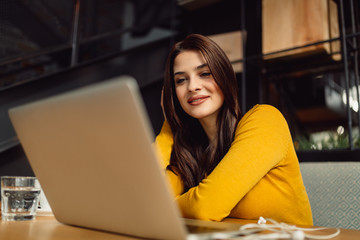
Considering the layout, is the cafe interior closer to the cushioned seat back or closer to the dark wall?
the dark wall

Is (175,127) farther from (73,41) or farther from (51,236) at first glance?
(73,41)

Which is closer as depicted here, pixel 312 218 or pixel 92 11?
pixel 312 218

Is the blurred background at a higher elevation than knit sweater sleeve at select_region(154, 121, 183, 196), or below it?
higher

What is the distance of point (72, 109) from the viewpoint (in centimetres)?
45

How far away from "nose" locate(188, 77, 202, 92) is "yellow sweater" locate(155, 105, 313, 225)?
287 mm

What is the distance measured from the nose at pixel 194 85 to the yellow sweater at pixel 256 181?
287 millimetres

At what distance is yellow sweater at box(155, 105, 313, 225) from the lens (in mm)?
860

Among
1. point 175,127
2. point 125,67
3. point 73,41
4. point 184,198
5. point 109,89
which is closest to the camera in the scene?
point 109,89

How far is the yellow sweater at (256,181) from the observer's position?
33.9 inches

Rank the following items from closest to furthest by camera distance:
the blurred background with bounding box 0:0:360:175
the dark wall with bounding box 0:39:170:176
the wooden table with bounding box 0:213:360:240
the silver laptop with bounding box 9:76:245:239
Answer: the silver laptop with bounding box 9:76:245:239 → the wooden table with bounding box 0:213:360:240 → the dark wall with bounding box 0:39:170:176 → the blurred background with bounding box 0:0:360:175

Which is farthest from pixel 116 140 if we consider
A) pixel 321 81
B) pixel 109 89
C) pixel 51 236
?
pixel 321 81

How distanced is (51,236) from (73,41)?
113 inches

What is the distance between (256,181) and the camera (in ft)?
3.10

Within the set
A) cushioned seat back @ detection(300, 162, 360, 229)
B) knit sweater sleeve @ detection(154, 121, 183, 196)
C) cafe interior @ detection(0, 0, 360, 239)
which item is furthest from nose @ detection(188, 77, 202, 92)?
cafe interior @ detection(0, 0, 360, 239)
